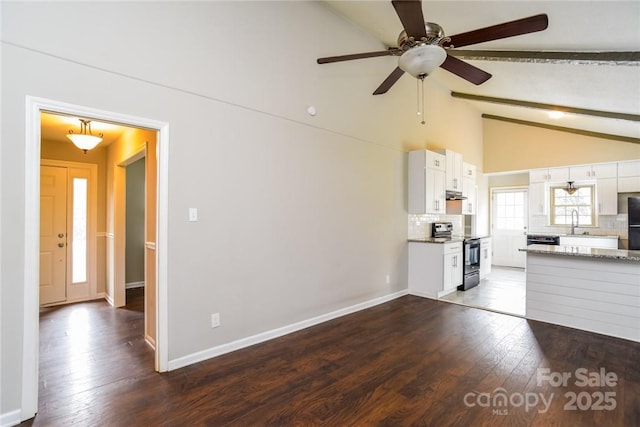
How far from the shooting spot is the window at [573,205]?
6434 millimetres

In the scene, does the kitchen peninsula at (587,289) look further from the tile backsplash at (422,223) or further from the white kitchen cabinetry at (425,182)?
the tile backsplash at (422,223)

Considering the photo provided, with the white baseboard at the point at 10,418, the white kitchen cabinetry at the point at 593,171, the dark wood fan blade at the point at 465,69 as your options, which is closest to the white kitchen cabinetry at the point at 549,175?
the white kitchen cabinetry at the point at 593,171

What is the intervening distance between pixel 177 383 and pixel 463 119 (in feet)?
23.4

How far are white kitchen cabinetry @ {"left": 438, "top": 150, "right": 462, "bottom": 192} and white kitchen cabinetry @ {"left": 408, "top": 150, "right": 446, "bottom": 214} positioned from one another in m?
0.29

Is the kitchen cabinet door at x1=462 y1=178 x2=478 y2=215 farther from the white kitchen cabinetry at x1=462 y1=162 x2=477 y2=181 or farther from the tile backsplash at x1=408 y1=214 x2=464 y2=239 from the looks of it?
the tile backsplash at x1=408 y1=214 x2=464 y2=239

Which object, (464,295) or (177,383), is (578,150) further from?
(177,383)

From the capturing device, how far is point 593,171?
6.15 metres

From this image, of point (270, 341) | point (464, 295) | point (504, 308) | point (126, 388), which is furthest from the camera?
point (464, 295)

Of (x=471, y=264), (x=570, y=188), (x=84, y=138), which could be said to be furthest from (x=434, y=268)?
(x=84, y=138)

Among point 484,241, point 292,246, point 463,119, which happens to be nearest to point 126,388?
point 292,246

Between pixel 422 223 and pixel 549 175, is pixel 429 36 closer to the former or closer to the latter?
pixel 422 223

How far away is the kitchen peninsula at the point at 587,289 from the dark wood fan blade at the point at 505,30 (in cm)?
264

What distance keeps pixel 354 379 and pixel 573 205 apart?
688 cm

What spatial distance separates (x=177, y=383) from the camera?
2.40m
